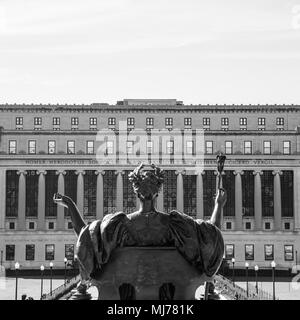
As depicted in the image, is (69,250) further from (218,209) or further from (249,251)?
(218,209)

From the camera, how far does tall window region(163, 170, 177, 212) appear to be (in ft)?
350

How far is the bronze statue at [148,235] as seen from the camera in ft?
36.3

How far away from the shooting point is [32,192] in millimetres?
106062

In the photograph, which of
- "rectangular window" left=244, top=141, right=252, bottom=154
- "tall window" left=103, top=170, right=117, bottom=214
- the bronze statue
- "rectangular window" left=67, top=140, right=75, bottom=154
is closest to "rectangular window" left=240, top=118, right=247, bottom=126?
"rectangular window" left=244, top=141, right=252, bottom=154

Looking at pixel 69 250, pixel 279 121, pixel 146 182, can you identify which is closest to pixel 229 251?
pixel 69 250

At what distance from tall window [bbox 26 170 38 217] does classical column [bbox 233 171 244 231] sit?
77.3 ft

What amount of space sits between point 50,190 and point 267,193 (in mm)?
25785

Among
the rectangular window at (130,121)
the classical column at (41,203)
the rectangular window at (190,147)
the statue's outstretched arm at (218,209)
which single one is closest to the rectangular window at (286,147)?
the rectangular window at (190,147)

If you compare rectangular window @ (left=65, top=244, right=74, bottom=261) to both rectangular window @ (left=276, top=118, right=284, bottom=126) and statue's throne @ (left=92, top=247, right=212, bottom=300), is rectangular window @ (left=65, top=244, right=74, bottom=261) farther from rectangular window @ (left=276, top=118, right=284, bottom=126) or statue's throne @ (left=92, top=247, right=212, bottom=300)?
statue's throne @ (left=92, top=247, right=212, bottom=300)

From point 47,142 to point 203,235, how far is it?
330 ft

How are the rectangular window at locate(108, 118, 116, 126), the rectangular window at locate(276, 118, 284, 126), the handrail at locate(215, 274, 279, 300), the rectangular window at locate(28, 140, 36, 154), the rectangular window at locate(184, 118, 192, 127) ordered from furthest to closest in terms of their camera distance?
the rectangular window at locate(276, 118, 284, 126) → the rectangular window at locate(184, 118, 192, 127) → the rectangular window at locate(108, 118, 116, 126) → the rectangular window at locate(28, 140, 36, 154) → the handrail at locate(215, 274, 279, 300)

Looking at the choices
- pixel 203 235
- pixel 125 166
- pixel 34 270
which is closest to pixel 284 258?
pixel 125 166

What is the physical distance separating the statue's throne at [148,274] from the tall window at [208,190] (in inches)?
3733
